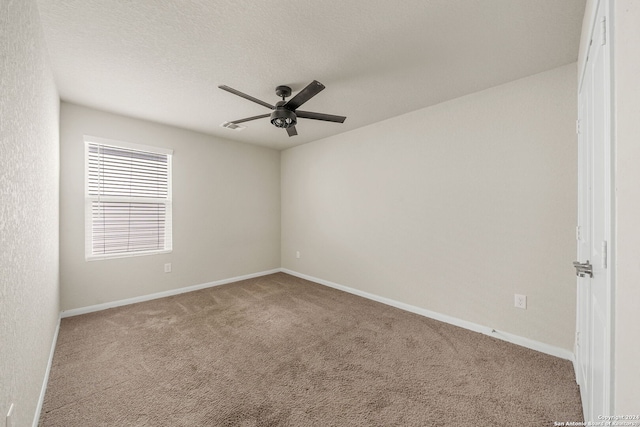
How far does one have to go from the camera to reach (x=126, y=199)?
11.2 ft

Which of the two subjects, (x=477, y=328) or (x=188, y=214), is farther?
(x=188, y=214)

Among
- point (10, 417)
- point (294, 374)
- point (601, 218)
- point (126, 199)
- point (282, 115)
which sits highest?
point (282, 115)

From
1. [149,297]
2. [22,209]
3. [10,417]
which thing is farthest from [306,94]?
[149,297]

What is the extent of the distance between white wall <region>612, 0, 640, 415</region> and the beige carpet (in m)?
1.16

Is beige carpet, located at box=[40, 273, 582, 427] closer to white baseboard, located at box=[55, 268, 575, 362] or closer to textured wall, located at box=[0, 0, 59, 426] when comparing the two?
white baseboard, located at box=[55, 268, 575, 362]

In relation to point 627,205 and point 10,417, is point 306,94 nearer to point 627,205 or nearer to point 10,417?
point 627,205

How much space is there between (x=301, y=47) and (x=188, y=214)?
2995mm

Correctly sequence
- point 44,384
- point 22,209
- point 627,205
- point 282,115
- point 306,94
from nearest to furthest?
point 627,205 → point 22,209 → point 44,384 → point 306,94 → point 282,115

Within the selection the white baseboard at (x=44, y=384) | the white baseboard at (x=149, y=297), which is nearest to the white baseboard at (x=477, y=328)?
the white baseboard at (x=149, y=297)

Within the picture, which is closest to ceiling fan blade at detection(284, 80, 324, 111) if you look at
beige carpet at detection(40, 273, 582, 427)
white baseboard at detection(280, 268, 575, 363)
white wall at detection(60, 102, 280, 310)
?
beige carpet at detection(40, 273, 582, 427)

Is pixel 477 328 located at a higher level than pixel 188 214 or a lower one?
lower

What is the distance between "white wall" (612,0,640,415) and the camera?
0.63m

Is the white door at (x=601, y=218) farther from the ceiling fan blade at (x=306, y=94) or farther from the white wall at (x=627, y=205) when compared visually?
the ceiling fan blade at (x=306, y=94)

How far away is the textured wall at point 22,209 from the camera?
3.34 feet
